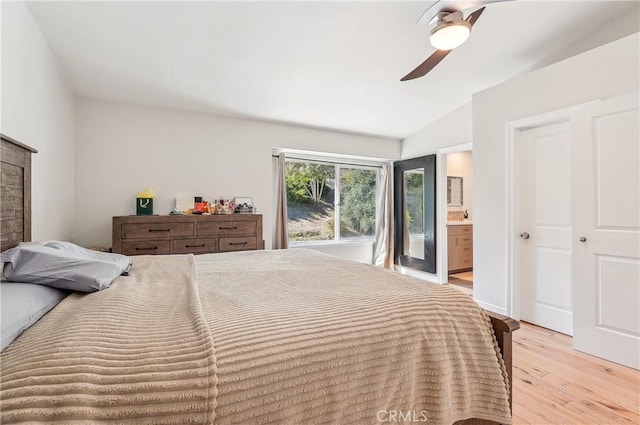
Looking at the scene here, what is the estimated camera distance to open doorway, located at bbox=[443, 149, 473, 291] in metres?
5.10

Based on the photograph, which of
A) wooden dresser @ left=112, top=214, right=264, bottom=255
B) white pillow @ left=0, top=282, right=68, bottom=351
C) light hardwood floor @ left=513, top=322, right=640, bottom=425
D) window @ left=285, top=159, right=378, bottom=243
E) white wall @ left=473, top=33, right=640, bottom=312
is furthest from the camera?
window @ left=285, top=159, right=378, bottom=243

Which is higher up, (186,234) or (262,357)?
(186,234)

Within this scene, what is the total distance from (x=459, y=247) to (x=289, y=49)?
4239 mm

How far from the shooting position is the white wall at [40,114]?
1.74m

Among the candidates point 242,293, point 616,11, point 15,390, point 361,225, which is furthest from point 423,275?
point 15,390

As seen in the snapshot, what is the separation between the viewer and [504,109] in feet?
10.0

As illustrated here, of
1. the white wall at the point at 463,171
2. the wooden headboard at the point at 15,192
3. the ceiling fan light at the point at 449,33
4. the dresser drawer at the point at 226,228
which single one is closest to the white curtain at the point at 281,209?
the dresser drawer at the point at 226,228

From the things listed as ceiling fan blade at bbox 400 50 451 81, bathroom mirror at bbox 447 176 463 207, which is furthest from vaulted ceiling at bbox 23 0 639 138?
bathroom mirror at bbox 447 176 463 207

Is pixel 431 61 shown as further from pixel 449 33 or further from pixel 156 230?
pixel 156 230

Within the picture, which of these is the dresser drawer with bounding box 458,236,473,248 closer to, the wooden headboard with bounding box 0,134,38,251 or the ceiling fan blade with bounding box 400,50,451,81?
the ceiling fan blade with bounding box 400,50,451,81

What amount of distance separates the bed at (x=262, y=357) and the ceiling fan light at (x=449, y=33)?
1.54 meters

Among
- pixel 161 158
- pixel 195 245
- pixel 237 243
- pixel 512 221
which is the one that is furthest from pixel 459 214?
pixel 161 158

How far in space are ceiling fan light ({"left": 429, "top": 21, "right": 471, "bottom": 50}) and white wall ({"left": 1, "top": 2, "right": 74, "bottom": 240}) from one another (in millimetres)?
2474

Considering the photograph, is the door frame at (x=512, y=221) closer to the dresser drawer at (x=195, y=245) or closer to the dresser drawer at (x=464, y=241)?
the dresser drawer at (x=464, y=241)
